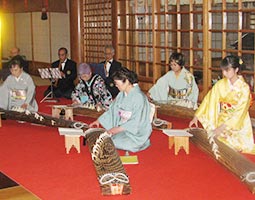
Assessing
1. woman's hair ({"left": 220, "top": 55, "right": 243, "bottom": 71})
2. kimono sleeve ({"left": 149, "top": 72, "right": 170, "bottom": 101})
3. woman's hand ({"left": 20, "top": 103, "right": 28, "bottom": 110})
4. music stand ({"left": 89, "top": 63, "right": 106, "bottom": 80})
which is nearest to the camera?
woman's hair ({"left": 220, "top": 55, "right": 243, "bottom": 71})

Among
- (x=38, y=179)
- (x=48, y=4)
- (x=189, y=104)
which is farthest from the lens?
(x=48, y=4)

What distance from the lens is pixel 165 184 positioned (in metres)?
3.84

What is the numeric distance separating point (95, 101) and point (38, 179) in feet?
9.93

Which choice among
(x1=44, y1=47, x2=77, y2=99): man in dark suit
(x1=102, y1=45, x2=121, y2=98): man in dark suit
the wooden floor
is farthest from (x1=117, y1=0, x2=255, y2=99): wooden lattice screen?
the wooden floor

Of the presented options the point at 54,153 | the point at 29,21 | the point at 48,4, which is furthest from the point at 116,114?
the point at 29,21

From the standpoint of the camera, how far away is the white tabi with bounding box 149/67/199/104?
685cm

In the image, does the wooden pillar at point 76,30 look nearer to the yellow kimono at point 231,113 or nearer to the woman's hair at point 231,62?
the yellow kimono at point 231,113

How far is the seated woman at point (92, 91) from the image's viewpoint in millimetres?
6809

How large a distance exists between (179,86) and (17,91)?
7.85 feet

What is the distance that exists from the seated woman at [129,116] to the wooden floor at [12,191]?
122 cm

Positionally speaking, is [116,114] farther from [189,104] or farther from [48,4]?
[48,4]

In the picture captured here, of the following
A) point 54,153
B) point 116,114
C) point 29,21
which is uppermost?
point 29,21

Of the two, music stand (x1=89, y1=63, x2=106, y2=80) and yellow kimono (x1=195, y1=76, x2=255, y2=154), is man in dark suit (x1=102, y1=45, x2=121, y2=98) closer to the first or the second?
music stand (x1=89, y1=63, x2=106, y2=80)

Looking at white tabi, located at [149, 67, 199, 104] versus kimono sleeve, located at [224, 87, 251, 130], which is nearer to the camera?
kimono sleeve, located at [224, 87, 251, 130]
